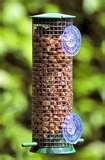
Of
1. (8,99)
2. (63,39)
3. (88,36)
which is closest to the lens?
(63,39)

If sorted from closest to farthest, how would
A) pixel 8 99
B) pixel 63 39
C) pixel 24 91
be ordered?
1. pixel 63 39
2. pixel 8 99
3. pixel 24 91

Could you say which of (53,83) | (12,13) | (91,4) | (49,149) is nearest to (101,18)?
(91,4)

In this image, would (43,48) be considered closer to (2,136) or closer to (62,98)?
(62,98)

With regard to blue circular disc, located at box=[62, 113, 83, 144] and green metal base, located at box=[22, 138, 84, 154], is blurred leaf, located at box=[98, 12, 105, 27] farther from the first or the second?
green metal base, located at box=[22, 138, 84, 154]

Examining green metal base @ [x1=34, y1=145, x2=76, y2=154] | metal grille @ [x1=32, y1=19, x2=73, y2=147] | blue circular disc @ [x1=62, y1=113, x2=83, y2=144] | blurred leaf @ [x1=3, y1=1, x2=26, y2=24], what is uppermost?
blurred leaf @ [x1=3, y1=1, x2=26, y2=24]

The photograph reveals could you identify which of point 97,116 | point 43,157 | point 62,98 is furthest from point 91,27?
point 62,98

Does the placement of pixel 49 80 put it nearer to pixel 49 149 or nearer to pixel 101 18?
pixel 49 149

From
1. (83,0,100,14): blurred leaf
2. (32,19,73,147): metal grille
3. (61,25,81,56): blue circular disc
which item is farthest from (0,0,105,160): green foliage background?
(61,25,81,56): blue circular disc
